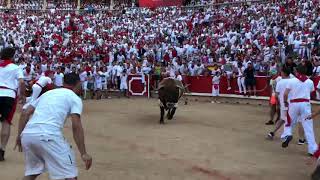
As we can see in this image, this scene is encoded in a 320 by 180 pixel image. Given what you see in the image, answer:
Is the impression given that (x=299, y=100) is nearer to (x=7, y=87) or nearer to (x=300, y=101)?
A: (x=300, y=101)

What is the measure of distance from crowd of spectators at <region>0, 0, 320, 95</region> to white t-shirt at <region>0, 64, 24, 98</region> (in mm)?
10727

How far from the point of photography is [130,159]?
9.23 m

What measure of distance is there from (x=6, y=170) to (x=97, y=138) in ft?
12.9

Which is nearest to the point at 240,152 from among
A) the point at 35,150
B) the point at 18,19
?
the point at 35,150

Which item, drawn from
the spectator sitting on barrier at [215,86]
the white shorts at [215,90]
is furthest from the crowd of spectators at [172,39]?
the white shorts at [215,90]

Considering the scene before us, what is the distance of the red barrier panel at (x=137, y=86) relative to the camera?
82.8 ft

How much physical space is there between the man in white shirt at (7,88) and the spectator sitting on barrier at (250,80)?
14.2 m

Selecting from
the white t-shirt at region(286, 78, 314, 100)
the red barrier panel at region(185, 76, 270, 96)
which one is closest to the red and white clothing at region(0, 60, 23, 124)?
the white t-shirt at region(286, 78, 314, 100)

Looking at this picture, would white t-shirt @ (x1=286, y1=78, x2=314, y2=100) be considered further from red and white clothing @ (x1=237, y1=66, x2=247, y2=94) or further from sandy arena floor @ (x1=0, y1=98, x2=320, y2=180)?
red and white clothing @ (x1=237, y1=66, x2=247, y2=94)

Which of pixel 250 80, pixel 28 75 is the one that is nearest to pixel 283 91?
pixel 250 80

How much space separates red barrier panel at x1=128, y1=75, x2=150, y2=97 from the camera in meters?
25.2

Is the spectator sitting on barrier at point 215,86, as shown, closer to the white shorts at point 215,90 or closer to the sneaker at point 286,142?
the white shorts at point 215,90

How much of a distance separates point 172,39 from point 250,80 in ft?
34.0

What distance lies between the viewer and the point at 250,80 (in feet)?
71.1
